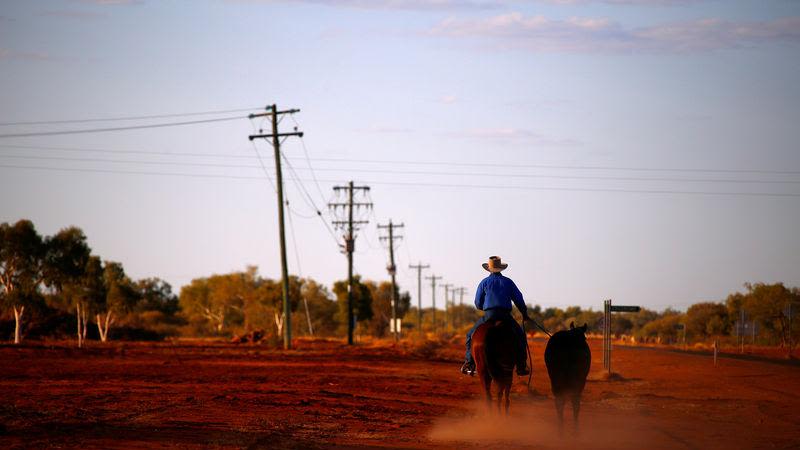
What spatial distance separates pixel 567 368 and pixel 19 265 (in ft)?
156

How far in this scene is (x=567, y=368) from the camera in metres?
16.4

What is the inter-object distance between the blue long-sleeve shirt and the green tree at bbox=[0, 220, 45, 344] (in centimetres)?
4539

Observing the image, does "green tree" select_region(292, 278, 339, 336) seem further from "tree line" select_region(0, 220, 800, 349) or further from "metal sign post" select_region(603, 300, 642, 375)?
"metal sign post" select_region(603, 300, 642, 375)

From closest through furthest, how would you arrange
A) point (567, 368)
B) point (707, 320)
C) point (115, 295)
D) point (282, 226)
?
point (567, 368), point (282, 226), point (115, 295), point (707, 320)

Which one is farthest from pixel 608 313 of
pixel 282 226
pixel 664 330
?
pixel 664 330

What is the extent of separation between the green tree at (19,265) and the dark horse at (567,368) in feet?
151

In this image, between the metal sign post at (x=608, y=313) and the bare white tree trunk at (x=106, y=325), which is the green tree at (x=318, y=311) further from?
the metal sign post at (x=608, y=313)

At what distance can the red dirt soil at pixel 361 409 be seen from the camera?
14633 millimetres

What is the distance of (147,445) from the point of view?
13.0m

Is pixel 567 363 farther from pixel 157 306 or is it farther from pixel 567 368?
pixel 157 306

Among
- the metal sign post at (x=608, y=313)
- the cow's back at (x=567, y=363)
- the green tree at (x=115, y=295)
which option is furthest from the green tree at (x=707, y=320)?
the cow's back at (x=567, y=363)

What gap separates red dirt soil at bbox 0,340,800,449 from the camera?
14.6 m

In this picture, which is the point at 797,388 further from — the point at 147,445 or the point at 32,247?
the point at 32,247

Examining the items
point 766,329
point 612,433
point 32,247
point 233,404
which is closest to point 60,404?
point 233,404
